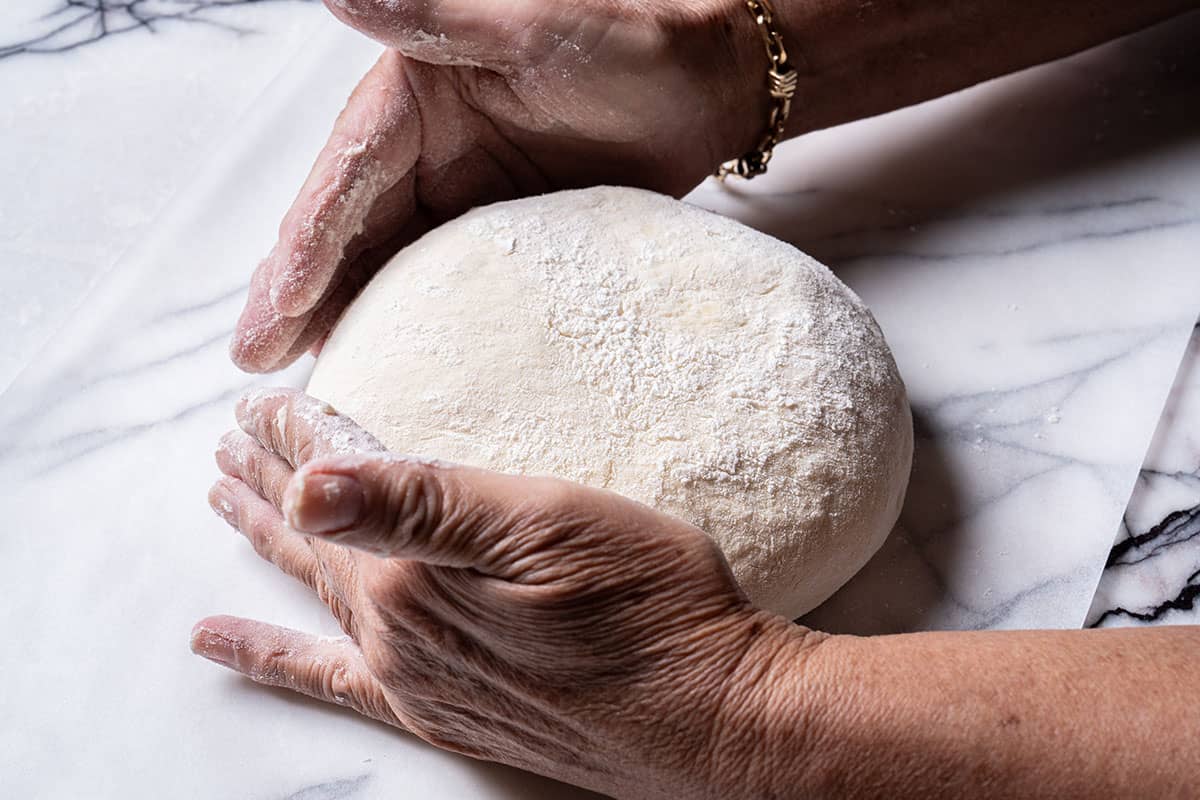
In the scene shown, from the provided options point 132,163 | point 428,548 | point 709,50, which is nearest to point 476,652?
point 428,548

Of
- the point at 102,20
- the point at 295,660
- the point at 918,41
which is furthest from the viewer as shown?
the point at 102,20

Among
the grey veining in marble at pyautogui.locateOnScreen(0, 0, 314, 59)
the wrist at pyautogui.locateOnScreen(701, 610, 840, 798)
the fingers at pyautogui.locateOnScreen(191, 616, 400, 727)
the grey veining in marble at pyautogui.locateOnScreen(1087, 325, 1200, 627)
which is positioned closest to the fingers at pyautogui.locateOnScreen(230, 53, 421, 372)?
the fingers at pyautogui.locateOnScreen(191, 616, 400, 727)

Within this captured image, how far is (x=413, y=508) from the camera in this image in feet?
2.79

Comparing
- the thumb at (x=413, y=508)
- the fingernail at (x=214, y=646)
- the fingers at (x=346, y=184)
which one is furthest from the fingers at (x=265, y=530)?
the thumb at (x=413, y=508)

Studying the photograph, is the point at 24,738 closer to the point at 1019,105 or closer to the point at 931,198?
the point at 931,198

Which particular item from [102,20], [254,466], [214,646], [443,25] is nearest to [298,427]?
[254,466]

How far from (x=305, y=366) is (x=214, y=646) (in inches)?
15.6

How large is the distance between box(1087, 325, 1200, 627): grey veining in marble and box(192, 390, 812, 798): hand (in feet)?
1.81

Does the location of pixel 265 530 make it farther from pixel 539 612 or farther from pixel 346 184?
pixel 539 612

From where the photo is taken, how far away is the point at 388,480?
2.77 feet

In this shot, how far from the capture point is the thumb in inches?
31.4

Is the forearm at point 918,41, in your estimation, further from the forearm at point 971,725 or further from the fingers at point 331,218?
the forearm at point 971,725

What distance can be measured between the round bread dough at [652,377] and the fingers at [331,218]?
2.7 inches

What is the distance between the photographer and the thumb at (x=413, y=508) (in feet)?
2.62
